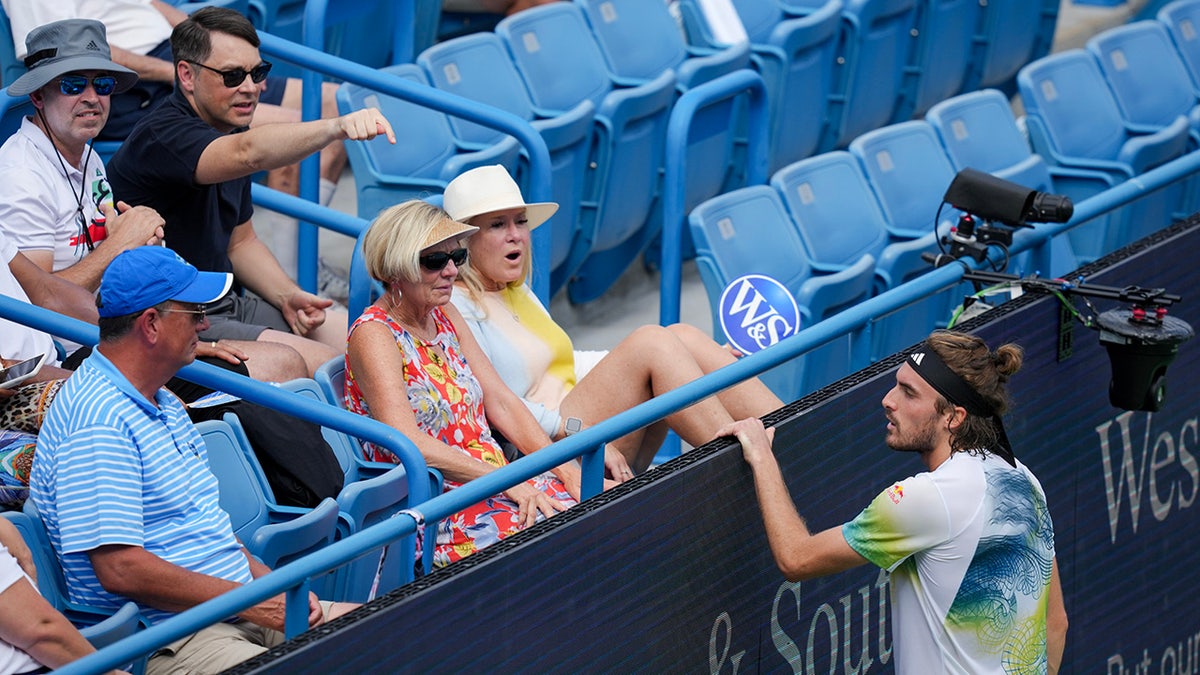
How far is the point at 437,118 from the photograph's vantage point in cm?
562

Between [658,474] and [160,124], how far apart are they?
173cm

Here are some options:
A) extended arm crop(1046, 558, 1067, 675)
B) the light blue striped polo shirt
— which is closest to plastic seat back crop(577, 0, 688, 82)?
extended arm crop(1046, 558, 1067, 675)

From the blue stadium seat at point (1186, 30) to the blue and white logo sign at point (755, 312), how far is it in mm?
4041

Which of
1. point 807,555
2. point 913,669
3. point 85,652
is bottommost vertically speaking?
point 913,669

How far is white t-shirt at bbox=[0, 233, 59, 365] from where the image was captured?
3.69 meters

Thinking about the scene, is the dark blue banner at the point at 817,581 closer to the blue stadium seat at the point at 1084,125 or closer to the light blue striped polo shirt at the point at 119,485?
the light blue striped polo shirt at the point at 119,485

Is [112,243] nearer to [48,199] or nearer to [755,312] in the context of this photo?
[48,199]

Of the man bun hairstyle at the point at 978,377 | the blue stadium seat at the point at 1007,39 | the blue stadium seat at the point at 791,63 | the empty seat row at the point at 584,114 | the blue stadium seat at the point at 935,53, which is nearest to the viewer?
the man bun hairstyle at the point at 978,377

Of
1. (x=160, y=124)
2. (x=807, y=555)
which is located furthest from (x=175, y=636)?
(x=160, y=124)

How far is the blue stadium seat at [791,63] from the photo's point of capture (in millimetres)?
6801

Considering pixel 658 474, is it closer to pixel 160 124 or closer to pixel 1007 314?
pixel 1007 314

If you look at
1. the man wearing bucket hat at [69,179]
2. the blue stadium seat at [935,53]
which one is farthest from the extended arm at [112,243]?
the blue stadium seat at [935,53]

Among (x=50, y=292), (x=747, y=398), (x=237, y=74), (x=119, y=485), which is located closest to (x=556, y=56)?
(x=237, y=74)

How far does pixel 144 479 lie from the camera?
10.2ft
